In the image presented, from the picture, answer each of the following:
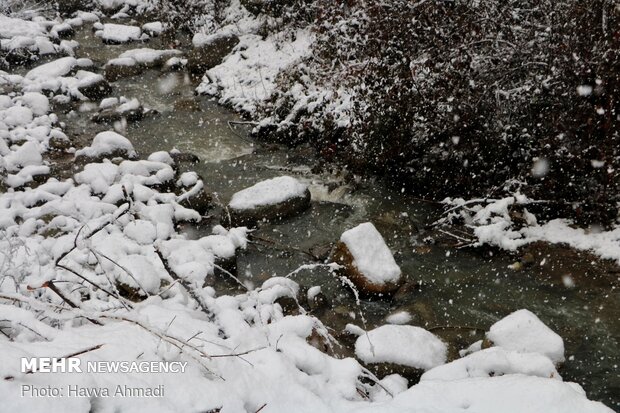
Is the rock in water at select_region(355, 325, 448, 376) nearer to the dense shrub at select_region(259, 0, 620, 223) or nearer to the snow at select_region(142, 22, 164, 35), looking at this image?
the dense shrub at select_region(259, 0, 620, 223)

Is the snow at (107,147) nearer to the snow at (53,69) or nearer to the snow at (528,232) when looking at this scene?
the snow at (53,69)

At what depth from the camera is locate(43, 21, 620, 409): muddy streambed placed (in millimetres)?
4395

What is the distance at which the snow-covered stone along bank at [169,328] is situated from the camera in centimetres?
209

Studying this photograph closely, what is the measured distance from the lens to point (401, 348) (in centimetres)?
374

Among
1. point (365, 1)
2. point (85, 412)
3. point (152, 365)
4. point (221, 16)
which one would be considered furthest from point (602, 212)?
point (221, 16)

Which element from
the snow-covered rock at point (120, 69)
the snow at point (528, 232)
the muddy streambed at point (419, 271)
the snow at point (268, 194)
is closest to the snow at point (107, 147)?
the muddy streambed at point (419, 271)

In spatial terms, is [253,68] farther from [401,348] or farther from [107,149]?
[401,348]

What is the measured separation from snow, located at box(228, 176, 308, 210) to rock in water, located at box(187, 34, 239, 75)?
5.17m

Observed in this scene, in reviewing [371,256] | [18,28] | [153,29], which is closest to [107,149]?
[371,256]

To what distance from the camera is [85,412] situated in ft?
5.69

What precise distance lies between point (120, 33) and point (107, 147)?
236 inches

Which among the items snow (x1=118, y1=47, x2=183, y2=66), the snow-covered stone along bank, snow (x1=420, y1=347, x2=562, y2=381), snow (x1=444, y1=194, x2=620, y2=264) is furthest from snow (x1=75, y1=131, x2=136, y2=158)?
snow (x1=420, y1=347, x2=562, y2=381)

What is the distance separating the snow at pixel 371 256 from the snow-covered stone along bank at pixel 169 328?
60mm

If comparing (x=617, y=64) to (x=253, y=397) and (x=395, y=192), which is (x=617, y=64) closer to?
(x=395, y=192)
